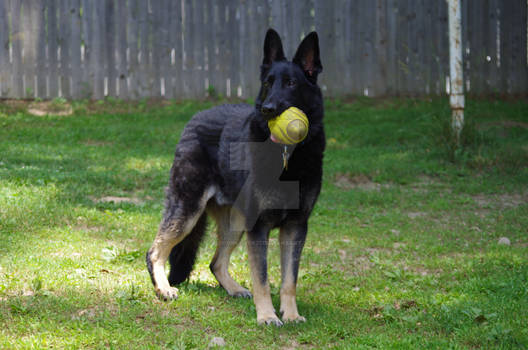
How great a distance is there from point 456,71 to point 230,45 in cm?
471

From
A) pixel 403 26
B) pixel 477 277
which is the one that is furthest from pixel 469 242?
pixel 403 26

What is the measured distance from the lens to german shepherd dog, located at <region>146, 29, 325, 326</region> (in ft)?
13.4

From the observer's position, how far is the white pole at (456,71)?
9250 mm

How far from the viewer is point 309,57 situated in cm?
416

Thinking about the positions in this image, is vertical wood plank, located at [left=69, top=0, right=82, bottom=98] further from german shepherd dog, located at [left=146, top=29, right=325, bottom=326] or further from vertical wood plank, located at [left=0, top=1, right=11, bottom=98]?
german shepherd dog, located at [left=146, top=29, right=325, bottom=326]

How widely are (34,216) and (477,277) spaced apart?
4.07m

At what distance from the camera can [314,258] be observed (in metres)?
5.55

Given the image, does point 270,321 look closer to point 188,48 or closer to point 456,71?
point 456,71

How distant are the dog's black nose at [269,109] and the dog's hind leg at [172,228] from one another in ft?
2.88

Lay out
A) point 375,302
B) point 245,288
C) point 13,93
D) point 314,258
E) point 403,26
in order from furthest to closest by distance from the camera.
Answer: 1. point 403,26
2. point 13,93
3. point 314,258
4. point 245,288
5. point 375,302

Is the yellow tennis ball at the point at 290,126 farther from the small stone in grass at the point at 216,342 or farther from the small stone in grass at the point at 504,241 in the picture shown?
the small stone in grass at the point at 504,241

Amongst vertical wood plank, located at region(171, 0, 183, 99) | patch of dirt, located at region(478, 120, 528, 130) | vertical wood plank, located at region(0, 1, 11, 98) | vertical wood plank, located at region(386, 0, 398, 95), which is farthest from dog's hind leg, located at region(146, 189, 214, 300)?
vertical wood plank, located at region(386, 0, 398, 95)

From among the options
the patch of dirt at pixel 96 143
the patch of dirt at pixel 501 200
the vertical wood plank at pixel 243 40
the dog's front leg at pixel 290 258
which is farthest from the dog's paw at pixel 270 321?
the vertical wood plank at pixel 243 40

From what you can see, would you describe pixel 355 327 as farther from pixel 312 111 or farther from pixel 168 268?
pixel 168 268
